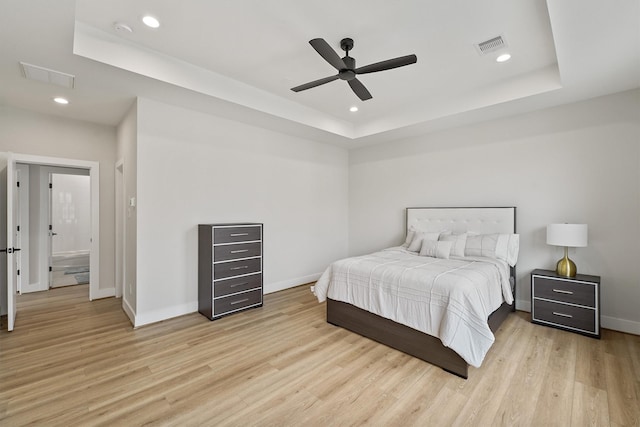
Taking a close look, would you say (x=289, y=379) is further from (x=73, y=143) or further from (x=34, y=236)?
(x=34, y=236)

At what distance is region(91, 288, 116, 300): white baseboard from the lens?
4398mm

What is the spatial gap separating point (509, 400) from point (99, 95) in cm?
494

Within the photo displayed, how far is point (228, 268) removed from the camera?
368 centimetres

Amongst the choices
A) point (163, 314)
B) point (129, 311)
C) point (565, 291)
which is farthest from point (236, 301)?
point (565, 291)

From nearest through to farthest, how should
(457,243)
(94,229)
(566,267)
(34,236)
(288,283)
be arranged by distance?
(566,267) → (457,243) → (94,229) → (34,236) → (288,283)

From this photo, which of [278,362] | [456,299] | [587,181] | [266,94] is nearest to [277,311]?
[278,362]

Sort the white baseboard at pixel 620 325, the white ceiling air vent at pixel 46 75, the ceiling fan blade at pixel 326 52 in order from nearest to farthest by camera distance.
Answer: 1. the ceiling fan blade at pixel 326 52
2. the white ceiling air vent at pixel 46 75
3. the white baseboard at pixel 620 325

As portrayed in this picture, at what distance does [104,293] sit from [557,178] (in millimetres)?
6667

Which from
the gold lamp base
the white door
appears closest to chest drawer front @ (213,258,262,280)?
the white door

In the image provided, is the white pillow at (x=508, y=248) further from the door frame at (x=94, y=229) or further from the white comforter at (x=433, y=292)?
the door frame at (x=94, y=229)

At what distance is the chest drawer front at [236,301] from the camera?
11.7 ft

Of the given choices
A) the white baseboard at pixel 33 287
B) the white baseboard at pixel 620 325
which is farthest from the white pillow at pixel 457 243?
the white baseboard at pixel 33 287

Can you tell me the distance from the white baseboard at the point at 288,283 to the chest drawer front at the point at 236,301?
0.67 meters

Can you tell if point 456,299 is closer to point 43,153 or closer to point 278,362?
point 278,362
